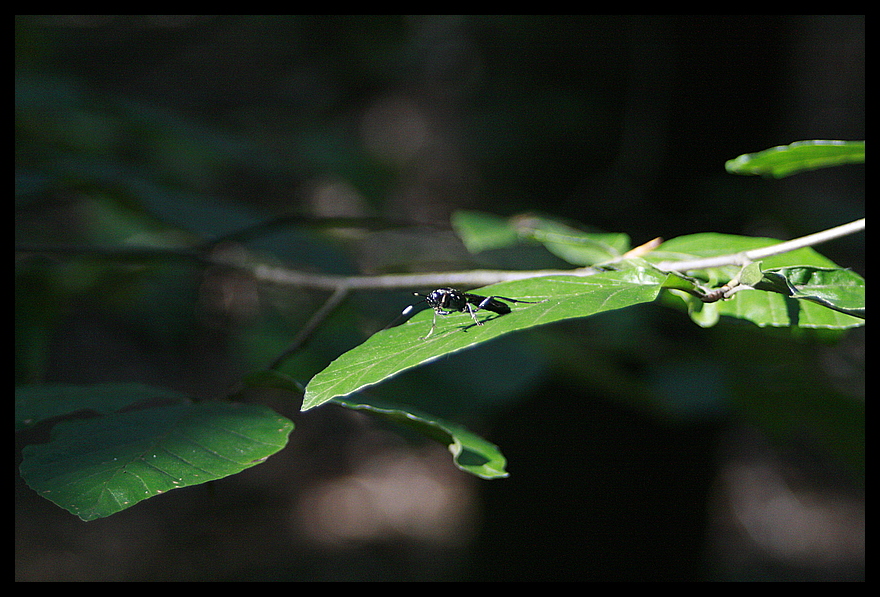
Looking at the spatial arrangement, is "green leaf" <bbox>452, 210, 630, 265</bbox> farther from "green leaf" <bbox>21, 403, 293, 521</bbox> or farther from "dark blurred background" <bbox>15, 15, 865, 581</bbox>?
"green leaf" <bbox>21, 403, 293, 521</bbox>

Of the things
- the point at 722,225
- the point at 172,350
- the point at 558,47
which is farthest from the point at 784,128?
the point at 172,350

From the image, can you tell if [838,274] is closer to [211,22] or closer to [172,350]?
[172,350]

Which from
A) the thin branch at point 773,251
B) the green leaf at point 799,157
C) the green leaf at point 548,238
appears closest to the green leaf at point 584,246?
the green leaf at point 548,238

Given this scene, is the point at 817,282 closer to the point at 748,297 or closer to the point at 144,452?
the point at 748,297

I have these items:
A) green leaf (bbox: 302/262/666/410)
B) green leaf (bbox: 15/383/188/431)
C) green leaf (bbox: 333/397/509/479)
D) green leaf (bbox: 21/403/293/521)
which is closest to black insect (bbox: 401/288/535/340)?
green leaf (bbox: 302/262/666/410)

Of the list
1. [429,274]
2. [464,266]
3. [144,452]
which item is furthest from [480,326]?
[464,266]

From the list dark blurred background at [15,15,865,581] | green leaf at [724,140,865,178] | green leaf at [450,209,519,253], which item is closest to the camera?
green leaf at [724,140,865,178]

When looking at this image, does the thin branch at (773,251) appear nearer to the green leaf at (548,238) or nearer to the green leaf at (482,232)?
the green leaf at (548,238)
